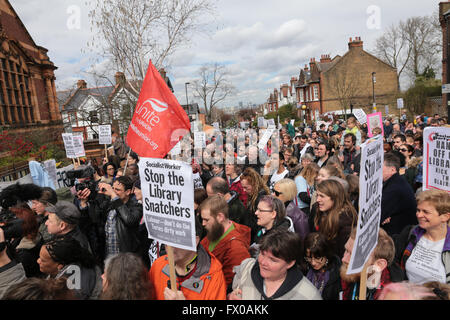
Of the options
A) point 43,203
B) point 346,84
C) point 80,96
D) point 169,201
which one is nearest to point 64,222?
point 43,203

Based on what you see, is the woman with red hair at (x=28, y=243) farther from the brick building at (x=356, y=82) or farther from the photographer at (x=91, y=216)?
the brick building at (x=356, y=82)

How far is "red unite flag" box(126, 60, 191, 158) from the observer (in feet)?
10.9

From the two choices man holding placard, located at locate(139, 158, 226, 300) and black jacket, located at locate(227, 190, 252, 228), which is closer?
man holding placard, located at locate(139, 158, 226, 300)

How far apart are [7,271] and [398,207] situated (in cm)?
407

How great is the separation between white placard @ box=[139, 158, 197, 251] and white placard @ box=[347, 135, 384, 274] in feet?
3.73

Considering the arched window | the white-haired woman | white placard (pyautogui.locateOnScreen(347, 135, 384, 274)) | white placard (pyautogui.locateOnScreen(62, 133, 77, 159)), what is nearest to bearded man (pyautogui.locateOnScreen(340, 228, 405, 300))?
white placard (pyautogui.locateOnScreen(347, 135, 384, 274))

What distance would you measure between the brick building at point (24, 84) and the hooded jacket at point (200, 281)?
18.1 metres

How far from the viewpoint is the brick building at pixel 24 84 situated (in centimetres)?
1845

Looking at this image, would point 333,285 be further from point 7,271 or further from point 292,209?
point 7,271

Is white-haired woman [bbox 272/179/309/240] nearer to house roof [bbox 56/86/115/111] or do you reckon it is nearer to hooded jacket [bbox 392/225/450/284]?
hooded jacket [bbox 392/225/450/284]

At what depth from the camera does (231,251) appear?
119 inches

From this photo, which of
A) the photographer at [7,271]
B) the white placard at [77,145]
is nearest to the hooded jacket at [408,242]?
the photographer at [7,271]
